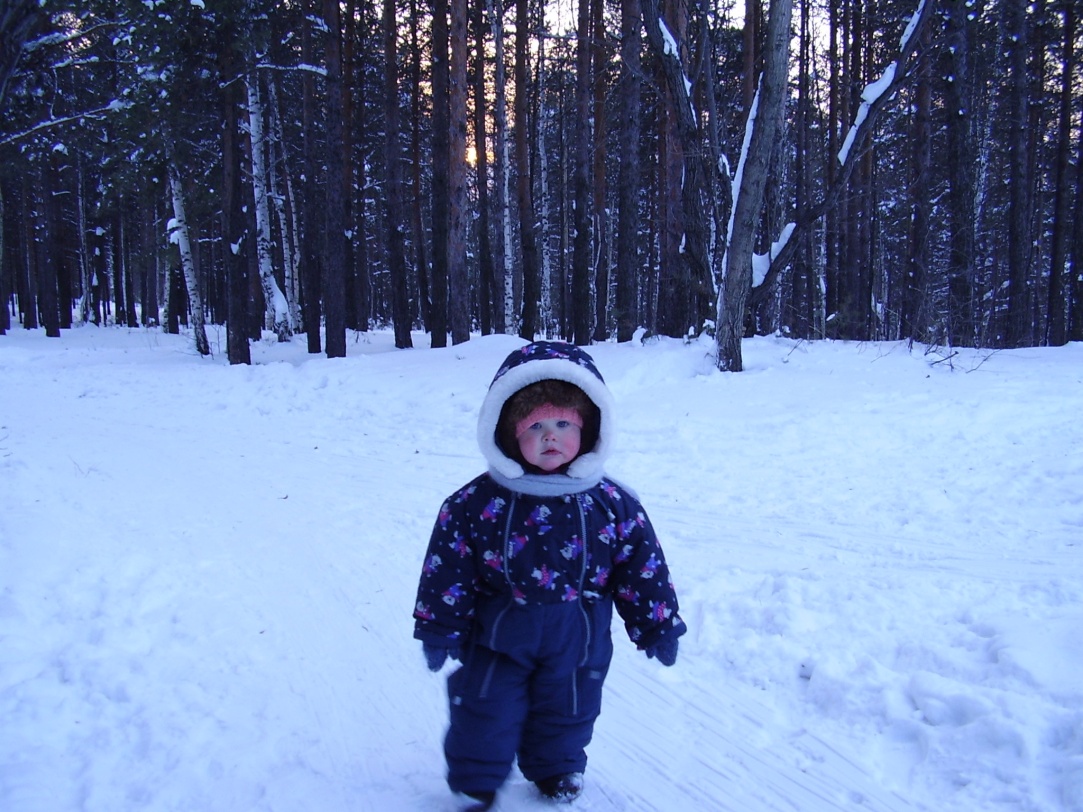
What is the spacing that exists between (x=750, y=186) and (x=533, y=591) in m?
8.16

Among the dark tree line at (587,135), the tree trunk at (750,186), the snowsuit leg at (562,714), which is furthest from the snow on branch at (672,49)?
the snowsuit leg at (562,714)

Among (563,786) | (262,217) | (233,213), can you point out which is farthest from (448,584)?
(262,217)

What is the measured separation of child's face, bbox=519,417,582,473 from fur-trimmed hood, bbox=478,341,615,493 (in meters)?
0.04

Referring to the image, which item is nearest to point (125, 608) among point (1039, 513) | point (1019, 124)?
point (1039, 513)

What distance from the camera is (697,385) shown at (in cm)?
866

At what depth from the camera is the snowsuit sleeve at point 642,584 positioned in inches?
79.5

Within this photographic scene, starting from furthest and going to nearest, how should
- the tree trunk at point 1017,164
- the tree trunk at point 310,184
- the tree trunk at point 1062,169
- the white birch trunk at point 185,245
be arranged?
the white birch trunk at point 185,245
the tree trunk at point 1062,169
the tree trunk at point 310,184
the tree trunk at point 1017,164

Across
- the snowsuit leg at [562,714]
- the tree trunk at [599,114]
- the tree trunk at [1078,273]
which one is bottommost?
the snowsuit leg at [562,714]

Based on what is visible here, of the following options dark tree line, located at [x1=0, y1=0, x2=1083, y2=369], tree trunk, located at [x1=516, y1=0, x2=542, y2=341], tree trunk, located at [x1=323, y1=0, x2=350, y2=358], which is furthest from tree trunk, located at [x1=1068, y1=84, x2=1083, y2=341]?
tree trunk, located at [x1=323, y1=0, x2=350, y2=358]

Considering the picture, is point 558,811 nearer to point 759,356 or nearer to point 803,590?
point 803,590

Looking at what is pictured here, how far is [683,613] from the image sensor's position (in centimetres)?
341

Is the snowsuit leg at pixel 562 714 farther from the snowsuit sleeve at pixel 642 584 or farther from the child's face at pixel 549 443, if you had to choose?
the child's face at pixel 549 443

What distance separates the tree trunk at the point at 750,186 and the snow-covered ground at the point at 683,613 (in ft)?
6.12

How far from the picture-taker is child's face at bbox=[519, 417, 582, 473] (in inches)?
76.0
